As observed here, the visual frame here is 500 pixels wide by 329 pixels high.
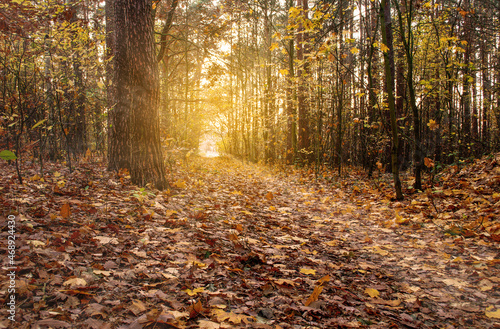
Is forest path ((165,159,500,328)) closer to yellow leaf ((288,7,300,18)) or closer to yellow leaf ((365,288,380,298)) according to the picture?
yellow leaf ((365,288,380,298))

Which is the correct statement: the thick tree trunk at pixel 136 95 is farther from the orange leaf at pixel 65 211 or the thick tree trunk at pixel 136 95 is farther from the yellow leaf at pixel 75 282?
the yellow leaf at pixel 75 282

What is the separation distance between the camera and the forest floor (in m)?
1.76

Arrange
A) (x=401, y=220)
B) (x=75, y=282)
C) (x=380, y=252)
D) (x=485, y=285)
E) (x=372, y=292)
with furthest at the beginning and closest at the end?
1. (x=401, y=220)
2. (x=380, y=252)
3. (x=485, y=285)
4. (x=372, y=292)
5. (x=75, y=282)

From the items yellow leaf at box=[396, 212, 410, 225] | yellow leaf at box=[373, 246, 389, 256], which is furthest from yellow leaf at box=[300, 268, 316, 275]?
yellow leaf at box=[396, 212, 410, 225]

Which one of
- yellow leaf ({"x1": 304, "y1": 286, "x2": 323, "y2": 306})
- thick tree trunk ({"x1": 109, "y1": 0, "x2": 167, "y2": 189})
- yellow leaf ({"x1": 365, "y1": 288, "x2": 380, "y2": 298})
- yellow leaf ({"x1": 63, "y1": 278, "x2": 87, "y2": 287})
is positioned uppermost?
thick tree trunk ({"x1": 109, "y1": 0, "x2": 167, "y2": 189})

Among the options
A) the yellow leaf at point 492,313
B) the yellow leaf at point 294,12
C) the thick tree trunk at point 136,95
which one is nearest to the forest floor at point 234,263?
the yellow leaf at point 492,313

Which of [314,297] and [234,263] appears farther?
[234,263]

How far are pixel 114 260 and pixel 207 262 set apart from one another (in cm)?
81

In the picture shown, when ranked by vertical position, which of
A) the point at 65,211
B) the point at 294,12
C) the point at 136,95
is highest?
the point at 294,12

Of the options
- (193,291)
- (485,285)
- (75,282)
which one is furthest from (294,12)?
(75,282)

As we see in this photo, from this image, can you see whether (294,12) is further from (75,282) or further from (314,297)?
(75,282)

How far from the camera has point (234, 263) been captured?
2.64m

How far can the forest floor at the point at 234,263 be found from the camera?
1.76 meters

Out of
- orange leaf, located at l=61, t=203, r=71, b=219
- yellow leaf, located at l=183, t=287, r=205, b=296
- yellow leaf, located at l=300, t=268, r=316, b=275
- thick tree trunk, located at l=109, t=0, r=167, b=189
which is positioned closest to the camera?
yellow leaf, located at l=183, t=287, r=205, b=296
